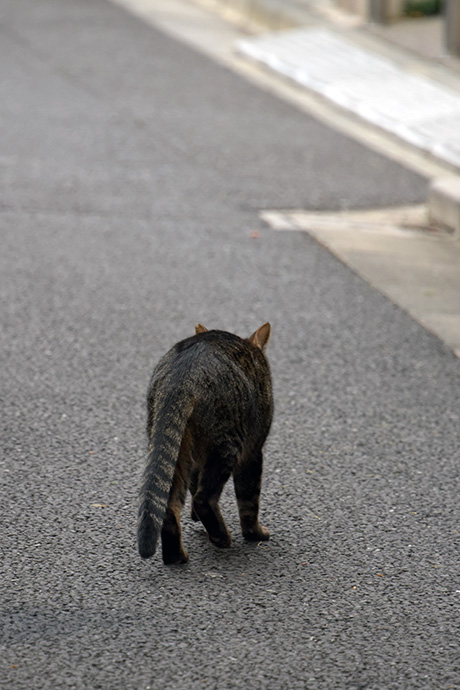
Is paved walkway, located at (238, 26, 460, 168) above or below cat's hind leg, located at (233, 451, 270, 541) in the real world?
below

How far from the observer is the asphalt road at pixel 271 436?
128 inches

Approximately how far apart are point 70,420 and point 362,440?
1.33 m

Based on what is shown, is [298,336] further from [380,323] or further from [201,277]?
[201,277]

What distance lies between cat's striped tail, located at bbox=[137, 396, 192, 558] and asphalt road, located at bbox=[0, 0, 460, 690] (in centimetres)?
31

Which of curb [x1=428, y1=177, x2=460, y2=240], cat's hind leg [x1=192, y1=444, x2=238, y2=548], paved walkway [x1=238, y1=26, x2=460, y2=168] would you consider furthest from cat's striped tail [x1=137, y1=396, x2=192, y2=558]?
paved walkway [x1=238, y1=26, x2=460, y2=168]

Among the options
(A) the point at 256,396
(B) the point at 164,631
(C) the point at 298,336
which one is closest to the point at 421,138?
(C) the point at 298,336

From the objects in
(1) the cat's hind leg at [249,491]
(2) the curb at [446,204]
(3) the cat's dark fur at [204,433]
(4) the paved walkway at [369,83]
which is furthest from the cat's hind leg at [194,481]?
(4) the paved walkway at [369,83]

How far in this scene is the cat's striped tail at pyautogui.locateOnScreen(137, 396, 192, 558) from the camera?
3.25 m

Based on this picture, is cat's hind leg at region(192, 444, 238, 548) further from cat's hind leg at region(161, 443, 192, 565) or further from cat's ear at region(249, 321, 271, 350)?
cat's ear at region(249, 321, 271, 350)

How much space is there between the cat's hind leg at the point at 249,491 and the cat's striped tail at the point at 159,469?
33cm

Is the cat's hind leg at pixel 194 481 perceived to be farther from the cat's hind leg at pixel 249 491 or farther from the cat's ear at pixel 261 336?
the cat's ear at pixel 261 336

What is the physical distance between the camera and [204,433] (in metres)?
3.55

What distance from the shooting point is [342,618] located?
3408mm

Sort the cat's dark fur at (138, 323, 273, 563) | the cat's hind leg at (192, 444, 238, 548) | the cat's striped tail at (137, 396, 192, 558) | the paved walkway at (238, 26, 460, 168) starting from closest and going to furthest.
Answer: the cat's striped tail at (137, 396, 192, 558), the cat's dark fur at (138, 323, 273, 563), the cat's hind leg at (192, 444, 238, 548), the paved walkway at (238, 26, 460, 168)
